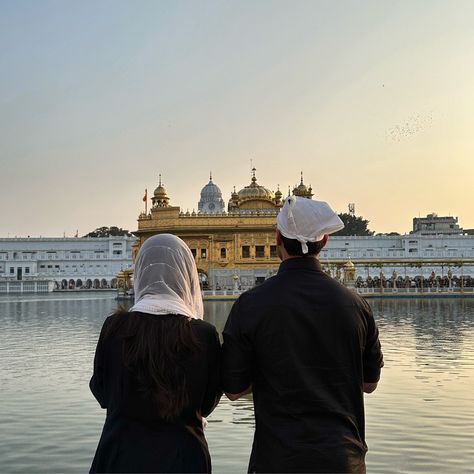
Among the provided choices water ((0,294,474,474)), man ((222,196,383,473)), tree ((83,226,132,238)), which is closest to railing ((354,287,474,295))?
water ((0,294,474,474))

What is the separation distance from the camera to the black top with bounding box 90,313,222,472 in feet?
10.5

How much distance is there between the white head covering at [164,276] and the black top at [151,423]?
8 centimetres

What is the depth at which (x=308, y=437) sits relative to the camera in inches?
125

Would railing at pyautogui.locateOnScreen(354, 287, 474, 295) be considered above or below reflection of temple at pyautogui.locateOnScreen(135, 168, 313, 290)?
below

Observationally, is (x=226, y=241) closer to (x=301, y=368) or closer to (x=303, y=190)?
(x=303, y=190)

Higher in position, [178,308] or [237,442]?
→ [178,308]

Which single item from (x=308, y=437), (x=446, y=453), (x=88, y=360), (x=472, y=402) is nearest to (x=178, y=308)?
(x=308, y=437)

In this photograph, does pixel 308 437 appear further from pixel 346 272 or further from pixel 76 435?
pixel 346 272

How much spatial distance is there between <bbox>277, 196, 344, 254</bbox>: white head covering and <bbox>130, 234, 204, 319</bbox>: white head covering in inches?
19.6

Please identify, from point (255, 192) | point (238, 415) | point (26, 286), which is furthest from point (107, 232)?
point (238, 415)

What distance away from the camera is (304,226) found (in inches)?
140

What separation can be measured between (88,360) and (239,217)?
39.9m

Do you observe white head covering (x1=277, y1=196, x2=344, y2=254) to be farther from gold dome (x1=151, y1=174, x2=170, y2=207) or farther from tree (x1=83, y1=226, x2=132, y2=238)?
tree (x1=83, y1=226, x2=132, y2=238)

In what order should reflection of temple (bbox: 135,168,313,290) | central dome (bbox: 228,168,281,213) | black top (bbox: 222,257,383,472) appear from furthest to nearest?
central dome (bbox: 228,168,281,213) < reflection of temple (bbox: 135,168,313,290) < black top (bbox: 222,257,383,472)
